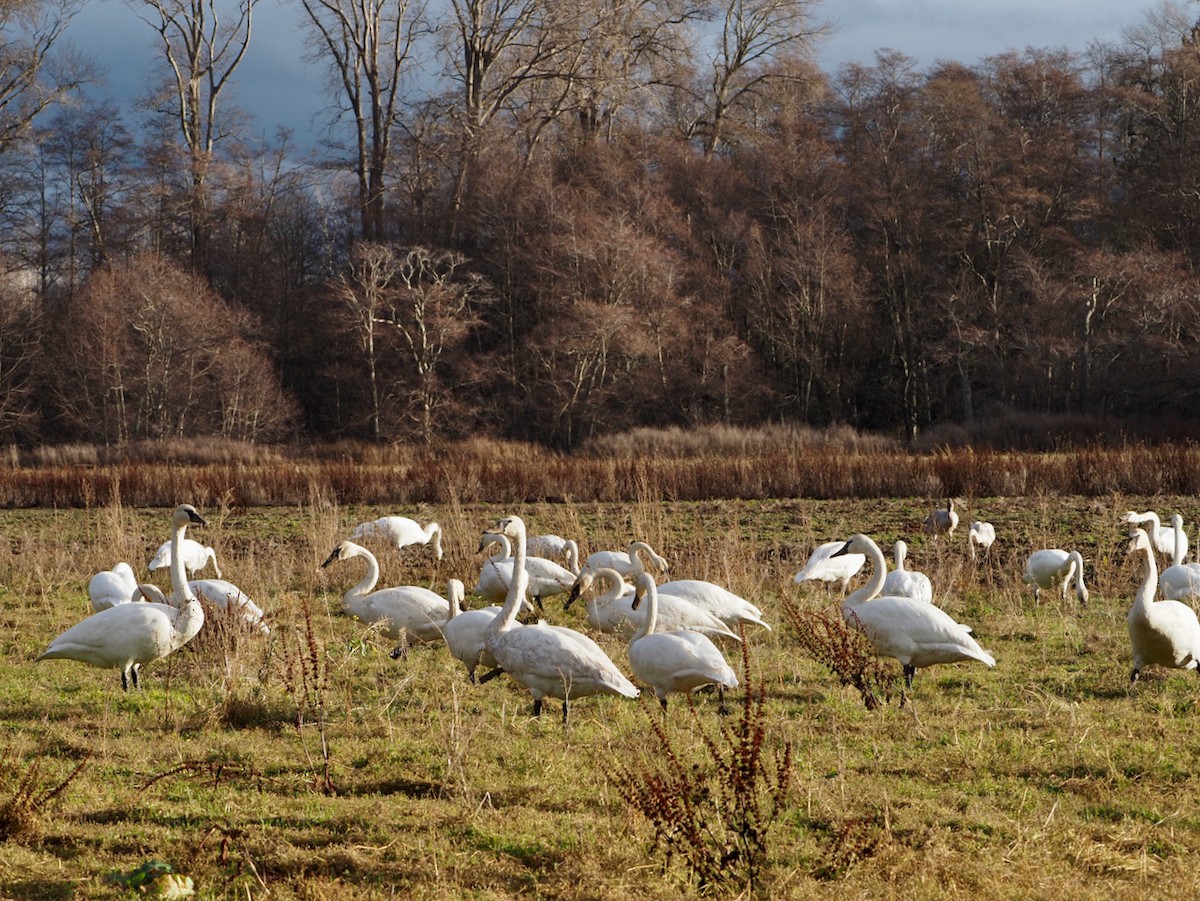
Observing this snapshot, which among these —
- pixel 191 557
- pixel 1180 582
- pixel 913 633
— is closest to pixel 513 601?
pixel 913 633

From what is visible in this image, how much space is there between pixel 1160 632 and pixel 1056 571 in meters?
3.45

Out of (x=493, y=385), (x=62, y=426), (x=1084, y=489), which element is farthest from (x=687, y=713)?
(x=62, y=426)

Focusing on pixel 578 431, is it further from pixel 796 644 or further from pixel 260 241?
pixel 796 644

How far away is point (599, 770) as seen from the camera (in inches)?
237

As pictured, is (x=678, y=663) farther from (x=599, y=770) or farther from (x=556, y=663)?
(x=599, y=770)

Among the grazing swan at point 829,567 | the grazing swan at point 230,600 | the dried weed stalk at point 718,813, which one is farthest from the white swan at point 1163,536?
the grazing swan at point 230,600

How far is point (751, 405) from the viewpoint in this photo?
39.6 metres

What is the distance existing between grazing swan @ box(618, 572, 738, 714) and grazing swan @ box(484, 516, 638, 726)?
0.21 m

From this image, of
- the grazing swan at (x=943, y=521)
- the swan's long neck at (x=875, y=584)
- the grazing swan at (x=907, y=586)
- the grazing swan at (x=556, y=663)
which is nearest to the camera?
the grazing swan at (x=556, y=663)

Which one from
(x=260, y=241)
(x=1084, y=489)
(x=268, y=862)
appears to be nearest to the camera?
(x=268, y=862)

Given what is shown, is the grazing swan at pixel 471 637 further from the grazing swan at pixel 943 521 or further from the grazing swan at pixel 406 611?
the grazing swan at pixel 943 521

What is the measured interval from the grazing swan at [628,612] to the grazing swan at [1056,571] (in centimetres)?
390

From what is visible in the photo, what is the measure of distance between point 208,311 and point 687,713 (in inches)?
1400

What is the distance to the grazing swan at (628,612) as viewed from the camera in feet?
27.3
